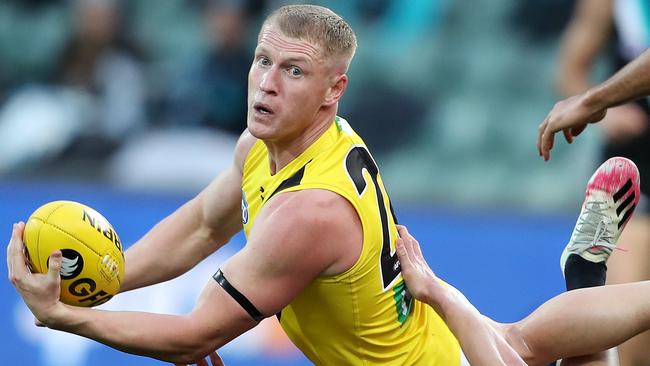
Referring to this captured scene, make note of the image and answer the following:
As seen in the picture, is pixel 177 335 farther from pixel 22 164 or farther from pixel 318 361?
pixel 22 164

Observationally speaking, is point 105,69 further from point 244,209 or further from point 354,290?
point 354,290

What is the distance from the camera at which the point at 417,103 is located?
923cm

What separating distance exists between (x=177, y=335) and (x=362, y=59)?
17.3 ft

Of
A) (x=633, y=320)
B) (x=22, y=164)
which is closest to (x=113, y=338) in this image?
(x=633, y=320)

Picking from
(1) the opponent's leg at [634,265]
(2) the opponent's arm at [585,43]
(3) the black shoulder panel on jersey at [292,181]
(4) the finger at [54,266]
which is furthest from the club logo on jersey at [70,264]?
(2) the opponent's arm at [585,43]

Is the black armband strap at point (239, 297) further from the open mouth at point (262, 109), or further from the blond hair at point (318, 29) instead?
the blond hair at point (318, 29)

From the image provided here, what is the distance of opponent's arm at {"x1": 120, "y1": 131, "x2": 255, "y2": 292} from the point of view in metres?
5.39

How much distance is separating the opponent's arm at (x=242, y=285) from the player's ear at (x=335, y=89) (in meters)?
0.43

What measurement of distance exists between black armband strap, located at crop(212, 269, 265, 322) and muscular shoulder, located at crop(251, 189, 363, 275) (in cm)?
18

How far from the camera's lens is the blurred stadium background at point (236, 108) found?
26.8ft

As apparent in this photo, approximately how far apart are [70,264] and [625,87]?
7.27 ft

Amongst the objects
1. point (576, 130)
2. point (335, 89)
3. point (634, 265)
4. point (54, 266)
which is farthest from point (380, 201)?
point (634, 265)

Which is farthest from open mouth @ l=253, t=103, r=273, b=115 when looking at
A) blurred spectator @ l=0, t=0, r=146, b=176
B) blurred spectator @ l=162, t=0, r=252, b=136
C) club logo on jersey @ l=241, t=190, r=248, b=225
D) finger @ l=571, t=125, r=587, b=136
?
blurred spectator @ l=0, t=0, r=146, b=176

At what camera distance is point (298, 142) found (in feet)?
15.8
